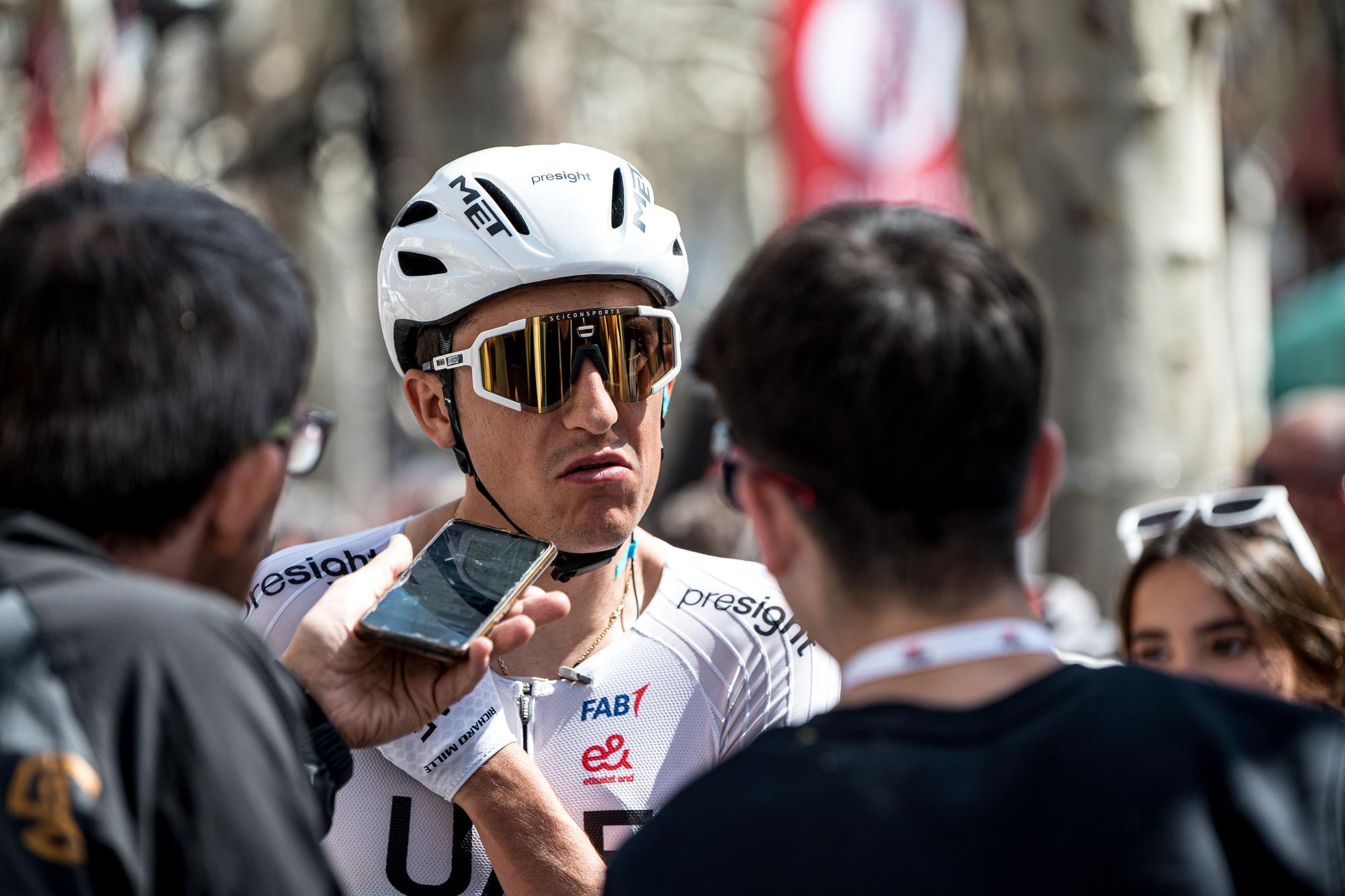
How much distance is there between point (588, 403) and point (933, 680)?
1.39m

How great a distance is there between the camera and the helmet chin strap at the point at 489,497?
10.5ft

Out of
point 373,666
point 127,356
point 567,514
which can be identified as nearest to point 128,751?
point 127,356

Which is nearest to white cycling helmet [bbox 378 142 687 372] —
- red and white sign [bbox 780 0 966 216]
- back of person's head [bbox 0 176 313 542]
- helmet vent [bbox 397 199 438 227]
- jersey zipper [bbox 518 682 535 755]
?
helmet vent [bbox 397 199 438 227]

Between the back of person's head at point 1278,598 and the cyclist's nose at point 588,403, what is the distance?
188 cm

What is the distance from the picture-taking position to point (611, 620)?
10.8 feet

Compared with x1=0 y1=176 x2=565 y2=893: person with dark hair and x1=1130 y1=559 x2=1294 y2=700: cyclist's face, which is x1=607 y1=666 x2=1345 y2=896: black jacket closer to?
x1=0 y1=176 x2=565 y2=893: person with dark hair

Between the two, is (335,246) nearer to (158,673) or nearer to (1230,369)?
(1230,369)

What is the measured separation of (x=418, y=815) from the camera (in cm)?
300

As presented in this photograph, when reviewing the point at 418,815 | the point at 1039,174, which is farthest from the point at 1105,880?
the point at 1039,174

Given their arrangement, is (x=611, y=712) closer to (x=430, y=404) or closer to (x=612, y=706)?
(x=612, y=706)

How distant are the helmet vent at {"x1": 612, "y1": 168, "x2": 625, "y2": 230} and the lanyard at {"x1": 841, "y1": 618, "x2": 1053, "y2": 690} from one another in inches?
A: 59.5

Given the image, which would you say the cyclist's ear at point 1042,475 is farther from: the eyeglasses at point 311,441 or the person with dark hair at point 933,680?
the eyeglasses at point 311,441

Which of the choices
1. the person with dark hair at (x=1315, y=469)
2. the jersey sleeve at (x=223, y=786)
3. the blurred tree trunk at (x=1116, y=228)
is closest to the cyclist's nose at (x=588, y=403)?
the jersey sleeve at (x=223, y=786)

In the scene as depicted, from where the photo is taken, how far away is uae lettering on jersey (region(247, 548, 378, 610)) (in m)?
3.18
